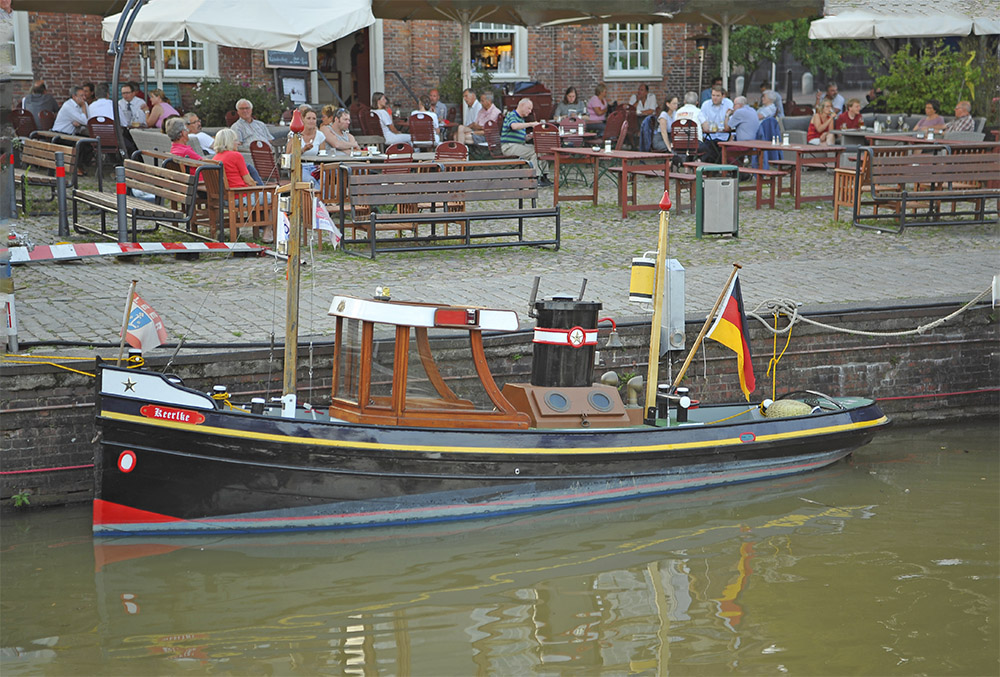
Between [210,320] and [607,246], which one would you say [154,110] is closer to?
[607,246]

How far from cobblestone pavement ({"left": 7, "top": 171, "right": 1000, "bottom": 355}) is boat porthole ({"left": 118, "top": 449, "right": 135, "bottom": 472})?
121cm

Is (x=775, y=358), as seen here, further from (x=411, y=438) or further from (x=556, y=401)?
(x=411, y=438)

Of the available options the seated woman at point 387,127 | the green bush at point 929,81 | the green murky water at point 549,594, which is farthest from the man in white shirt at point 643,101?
the green murky water at point 549,594

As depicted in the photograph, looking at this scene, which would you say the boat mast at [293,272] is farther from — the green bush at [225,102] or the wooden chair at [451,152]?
the green bush at [225,102]

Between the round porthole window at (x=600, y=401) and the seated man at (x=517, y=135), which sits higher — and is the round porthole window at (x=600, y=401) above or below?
below

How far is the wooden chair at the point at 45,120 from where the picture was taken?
1938cm

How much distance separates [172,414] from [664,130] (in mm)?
13012

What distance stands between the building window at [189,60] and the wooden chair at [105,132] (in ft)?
17.8

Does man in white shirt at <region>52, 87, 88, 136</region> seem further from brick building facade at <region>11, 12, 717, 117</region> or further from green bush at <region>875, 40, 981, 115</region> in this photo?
green bush at <region>875, 40, 981, 115</region>

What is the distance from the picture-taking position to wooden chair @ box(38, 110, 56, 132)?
19375mm

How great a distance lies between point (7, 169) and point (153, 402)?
24.6 ft

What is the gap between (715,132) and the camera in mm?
19359

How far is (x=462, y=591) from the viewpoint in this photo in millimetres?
7152

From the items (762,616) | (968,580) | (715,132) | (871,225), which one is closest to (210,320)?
(762,616)
